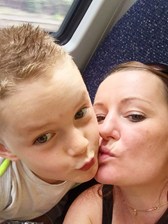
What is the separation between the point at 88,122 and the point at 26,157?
0.47 feet

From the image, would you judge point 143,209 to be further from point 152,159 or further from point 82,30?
point 82,30

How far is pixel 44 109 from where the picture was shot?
75 cm

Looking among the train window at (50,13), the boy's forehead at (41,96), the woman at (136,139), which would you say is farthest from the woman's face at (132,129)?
the train window at (50,13)

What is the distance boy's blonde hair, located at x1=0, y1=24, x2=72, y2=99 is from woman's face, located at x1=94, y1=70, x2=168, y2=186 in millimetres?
149

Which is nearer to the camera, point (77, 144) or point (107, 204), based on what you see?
point (77, 144)

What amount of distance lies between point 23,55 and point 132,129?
266mm

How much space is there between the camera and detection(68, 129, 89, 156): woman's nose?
0.78m

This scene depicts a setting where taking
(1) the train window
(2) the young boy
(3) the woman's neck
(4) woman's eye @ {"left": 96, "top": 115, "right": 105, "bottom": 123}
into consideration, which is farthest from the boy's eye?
(1) the train window

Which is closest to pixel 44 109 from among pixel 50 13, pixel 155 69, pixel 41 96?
pixel 41 96

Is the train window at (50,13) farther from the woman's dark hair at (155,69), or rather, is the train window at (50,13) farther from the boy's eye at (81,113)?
the boy's eye at (81,113)

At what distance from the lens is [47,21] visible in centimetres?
172

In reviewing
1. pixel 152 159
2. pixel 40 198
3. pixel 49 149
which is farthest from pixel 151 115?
pixel 40 198

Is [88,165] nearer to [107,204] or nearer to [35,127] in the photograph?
[35,127]

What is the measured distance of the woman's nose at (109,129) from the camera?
85cm
